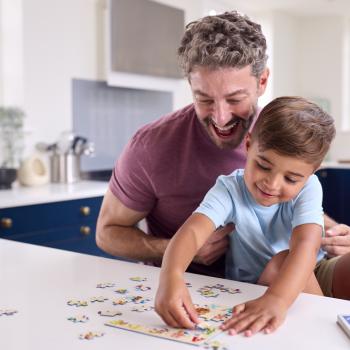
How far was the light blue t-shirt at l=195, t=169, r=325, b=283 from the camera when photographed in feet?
4.72

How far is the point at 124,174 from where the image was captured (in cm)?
187

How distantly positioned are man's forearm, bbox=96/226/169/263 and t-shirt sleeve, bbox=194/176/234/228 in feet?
1.21

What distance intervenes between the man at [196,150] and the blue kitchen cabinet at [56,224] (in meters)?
1.12

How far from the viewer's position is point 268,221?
1530 mm

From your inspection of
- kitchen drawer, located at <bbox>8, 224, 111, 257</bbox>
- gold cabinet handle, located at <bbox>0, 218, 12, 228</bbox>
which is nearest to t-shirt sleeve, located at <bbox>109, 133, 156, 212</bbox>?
gold cabinet handle, located at <bbox>0, 218, 12, 228</bbox>

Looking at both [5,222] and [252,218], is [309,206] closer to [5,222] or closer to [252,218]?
[252,218]

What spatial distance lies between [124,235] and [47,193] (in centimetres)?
142

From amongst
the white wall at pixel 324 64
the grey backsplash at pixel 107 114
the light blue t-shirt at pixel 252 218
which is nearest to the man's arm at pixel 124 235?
the light blue t-shirt at pixel 252 218

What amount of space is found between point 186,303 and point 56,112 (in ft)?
9.95

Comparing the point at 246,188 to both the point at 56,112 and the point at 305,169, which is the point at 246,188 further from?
the point at 56,112

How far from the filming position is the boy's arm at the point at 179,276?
3.29ft

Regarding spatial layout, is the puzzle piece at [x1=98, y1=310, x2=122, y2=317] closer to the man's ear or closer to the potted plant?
the man's ear

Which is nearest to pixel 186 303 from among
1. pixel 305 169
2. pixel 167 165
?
pixel 305 169

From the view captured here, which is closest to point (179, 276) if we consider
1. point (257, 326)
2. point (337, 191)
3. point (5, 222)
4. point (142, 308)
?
point (142, 308)
